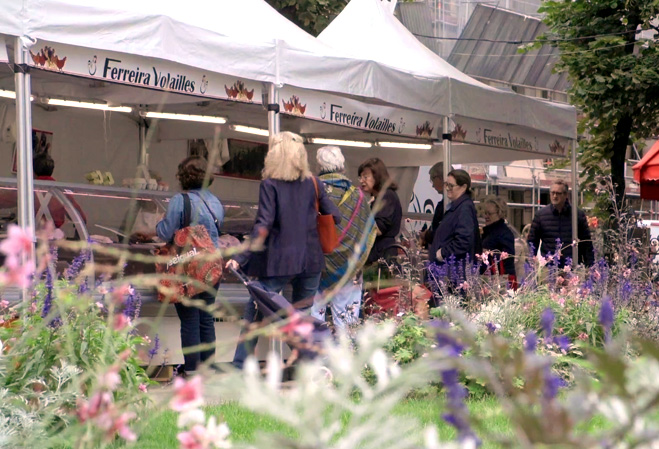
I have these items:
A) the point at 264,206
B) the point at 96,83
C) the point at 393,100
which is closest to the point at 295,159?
the point at 264,206

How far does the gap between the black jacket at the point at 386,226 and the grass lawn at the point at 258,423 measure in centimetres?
291

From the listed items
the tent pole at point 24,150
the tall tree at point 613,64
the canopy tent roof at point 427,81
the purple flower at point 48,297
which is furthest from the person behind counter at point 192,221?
the tall tree at point 613,64

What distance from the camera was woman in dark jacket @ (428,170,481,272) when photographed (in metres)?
8.38

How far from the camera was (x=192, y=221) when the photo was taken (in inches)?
275

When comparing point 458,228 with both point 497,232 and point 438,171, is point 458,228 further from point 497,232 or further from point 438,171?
point 438,171

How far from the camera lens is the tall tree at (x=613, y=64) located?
14875 mm

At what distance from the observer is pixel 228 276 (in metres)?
8.13

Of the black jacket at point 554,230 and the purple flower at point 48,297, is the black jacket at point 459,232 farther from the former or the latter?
the purple flower at point 48,297

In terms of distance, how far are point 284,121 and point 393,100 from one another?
3.71 meters

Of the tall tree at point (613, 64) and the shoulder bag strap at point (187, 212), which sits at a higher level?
the tall tree at point (613, 64)

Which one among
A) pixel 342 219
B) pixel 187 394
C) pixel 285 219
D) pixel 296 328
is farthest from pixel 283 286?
pixel 187 394

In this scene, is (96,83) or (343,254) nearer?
(343,254)

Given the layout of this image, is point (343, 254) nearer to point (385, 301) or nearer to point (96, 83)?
point (385, 301)

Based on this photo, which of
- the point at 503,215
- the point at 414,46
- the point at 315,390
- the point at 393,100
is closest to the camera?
the point at 315,390
